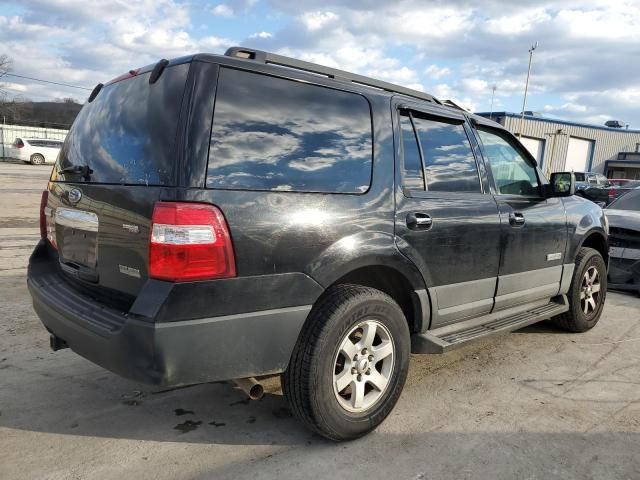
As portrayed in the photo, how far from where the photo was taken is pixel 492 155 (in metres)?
3.88

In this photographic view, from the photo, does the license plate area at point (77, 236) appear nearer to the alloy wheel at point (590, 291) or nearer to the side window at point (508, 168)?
the side window at point (508, 168)

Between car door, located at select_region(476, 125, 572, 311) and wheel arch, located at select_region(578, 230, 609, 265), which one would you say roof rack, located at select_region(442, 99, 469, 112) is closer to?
car door, located at select_region(476, 125, 572, 311)

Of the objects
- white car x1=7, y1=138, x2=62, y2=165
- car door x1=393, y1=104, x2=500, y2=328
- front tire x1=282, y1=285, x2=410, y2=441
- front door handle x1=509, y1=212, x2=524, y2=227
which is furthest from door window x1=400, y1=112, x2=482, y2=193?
white car x1=7, y1=138, x2=62, y2=165

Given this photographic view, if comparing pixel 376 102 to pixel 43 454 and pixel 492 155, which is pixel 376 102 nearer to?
pixel 492 155

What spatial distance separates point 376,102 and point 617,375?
285 centimetres

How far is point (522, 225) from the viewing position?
3.88 meters

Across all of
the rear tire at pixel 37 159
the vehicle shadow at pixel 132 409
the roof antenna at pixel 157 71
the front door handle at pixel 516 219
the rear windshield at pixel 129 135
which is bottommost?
the vehicle shadow at pixel 132 409

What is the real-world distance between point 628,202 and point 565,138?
41.8m

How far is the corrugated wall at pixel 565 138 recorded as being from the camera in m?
42.1

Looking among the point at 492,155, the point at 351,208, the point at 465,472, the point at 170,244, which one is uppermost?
the point at 492,155

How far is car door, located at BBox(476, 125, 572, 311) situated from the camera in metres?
3.79

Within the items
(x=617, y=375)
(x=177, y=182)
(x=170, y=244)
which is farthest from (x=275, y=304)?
(x=617, y=375)

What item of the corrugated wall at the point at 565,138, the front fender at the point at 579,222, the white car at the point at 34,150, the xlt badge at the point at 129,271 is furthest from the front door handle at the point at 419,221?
the corrugated wall at the point at 565,138

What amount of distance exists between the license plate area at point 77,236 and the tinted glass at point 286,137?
829 mm
